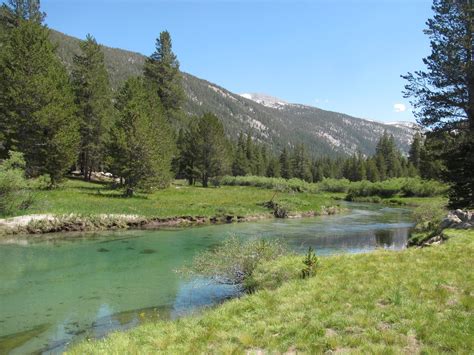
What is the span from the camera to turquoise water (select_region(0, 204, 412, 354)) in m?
14.0

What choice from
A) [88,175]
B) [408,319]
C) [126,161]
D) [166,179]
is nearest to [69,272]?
[408,319]

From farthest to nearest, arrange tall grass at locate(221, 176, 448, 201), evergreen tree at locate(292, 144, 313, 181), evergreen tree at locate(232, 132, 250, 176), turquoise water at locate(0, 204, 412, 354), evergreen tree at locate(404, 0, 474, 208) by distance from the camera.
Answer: evergreen tree at locate(292, 144, 313, 181) → evergreen tree at locate(232, 132, 250, 176) → tall grass at locate(221, 176, 448, 201) → evergreen tree at locate(404, 0, 474, 208) → turquoise water at locate(0, 204, 412, 354)

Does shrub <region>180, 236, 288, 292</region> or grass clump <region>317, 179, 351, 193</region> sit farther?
grass clump <region>317, 179, 351, 193</region>

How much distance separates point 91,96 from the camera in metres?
56.7

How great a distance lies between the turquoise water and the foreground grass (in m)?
3.43

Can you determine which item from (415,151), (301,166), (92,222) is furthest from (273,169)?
(92,222)

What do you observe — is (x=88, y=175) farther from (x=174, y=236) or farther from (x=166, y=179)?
(x=174, y=236)

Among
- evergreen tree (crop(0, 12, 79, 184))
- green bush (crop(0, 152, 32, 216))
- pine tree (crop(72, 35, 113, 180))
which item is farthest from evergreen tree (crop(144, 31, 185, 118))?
green bush (crop(0, 152, 32, 216))

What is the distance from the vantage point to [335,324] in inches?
392

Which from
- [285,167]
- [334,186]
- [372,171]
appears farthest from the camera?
[285,167]

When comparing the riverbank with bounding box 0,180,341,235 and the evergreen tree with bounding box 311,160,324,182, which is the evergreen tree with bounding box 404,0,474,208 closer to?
the riverbank with bounding box 0,180,341,235

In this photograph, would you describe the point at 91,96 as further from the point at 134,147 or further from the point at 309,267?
the point at 309,267

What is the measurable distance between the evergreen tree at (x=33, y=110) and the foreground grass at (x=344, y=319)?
35.7 meters

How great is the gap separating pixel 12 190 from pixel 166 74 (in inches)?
1588
